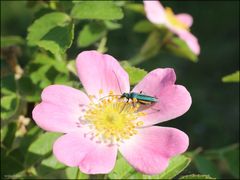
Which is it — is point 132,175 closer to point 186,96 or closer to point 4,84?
point 186,96

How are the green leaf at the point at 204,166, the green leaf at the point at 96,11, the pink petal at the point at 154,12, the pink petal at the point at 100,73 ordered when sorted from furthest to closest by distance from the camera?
the pink petal at the point at 154,12 < the green leaf at the point at 204,166 < the green leaf at the point at 96,11 < the pink petal at the point at 100,73

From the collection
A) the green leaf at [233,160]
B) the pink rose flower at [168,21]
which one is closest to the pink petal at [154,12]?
the pink rose flower at [168,21]

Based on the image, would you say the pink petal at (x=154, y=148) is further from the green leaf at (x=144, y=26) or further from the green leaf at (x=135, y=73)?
the green leaf at (x=144, y=26)

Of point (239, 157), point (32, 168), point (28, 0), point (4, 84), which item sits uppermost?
point (28, 0)

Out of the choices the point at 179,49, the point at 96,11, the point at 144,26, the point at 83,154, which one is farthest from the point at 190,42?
the point at 83,154

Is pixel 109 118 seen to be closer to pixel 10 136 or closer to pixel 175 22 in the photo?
pixel 10 136

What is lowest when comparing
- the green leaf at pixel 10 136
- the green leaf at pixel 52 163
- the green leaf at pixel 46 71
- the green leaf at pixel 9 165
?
the green leaf at pixel 9 165

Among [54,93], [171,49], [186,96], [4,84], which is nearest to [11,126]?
[4,84]
